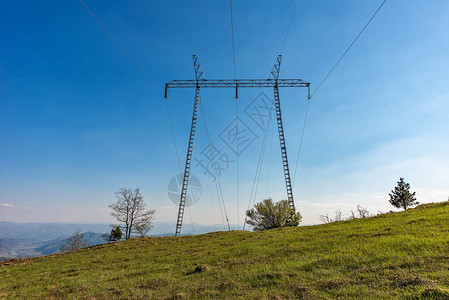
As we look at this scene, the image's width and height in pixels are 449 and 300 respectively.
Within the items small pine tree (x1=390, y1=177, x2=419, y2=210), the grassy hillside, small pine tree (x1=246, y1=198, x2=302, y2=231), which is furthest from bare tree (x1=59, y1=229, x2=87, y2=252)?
small pine tree (x1=390, y1=177, x2=419, y2=210)

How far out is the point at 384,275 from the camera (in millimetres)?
5887

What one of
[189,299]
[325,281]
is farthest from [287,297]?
[189,299]

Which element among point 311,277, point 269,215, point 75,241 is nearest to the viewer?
point 311,277

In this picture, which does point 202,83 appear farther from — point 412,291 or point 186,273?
point 412,291

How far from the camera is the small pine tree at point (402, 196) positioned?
6237cm

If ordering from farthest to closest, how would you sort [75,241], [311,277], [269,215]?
1. [75,241]
2. [269,215]
3. [311,277]

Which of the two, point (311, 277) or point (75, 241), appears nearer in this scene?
point (311, 277)

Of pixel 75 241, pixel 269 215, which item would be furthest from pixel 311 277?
pixel 75 241

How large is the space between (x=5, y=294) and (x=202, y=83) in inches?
1255

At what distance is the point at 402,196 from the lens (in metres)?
63.7

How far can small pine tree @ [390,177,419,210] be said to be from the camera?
62.4 metres

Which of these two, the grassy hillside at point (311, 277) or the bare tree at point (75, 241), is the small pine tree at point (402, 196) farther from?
the bare tree at point (75, 241)

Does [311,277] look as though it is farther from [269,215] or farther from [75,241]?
[75,241]

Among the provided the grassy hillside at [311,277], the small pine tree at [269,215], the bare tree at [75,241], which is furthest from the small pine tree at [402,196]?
the bare tree at [75,241]
